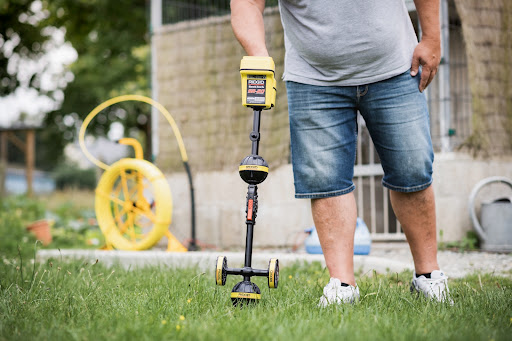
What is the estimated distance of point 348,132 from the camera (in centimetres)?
230

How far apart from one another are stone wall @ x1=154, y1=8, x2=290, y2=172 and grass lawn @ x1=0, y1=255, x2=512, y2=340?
265 cm

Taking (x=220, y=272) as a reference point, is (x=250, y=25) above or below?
above

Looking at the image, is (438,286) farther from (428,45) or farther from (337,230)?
(428,45)

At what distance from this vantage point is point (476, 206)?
4.77 metres

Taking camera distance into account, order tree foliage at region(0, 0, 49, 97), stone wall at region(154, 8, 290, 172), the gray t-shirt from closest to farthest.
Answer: the gray t-shirt → stone wall at region(154, 8, 290, 172) → tree foliage at region(0, 0, 49, 97)

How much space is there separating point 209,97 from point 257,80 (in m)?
3.46

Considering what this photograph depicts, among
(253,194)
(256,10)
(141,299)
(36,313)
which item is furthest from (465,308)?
(36,313)

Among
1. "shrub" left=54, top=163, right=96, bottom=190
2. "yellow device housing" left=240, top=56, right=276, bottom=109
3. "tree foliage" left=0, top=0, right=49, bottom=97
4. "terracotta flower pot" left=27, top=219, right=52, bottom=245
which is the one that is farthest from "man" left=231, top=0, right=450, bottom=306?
"shrub" left=54, top=163, right=96, bottom=190

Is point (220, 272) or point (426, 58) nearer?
point (220, 272)

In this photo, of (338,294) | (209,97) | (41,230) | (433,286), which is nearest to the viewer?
(338,294)

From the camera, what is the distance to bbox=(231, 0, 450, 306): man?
2.18m

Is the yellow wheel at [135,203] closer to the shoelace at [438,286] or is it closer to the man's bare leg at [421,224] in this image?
the man's bare leg at [421,224]

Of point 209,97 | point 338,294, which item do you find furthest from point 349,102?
point 209,97

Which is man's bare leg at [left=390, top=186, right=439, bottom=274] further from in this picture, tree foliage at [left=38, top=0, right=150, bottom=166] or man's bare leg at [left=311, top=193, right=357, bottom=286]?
tree foliage at [left=38, top=0, right=150, bottom=166]
